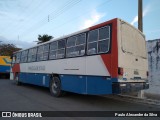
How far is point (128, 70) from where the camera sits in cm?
773

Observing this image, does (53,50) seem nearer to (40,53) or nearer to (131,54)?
(40,53)

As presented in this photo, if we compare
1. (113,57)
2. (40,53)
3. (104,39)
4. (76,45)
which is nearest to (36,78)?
(40,53)

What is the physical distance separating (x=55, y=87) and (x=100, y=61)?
412 cm

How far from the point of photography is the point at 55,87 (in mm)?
11070

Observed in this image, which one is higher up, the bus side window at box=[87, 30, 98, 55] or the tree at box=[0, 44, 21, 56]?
the tree at box=[0, 44, 21, 56]

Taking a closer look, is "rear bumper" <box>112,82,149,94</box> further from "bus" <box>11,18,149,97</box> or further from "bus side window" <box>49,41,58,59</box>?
"bus side window" <box>49,41,58,59</box>

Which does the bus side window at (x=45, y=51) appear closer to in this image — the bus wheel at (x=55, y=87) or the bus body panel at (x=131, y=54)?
the bus wheel at (x=55, y=87)

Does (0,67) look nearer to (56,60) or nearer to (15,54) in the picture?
(15,54)

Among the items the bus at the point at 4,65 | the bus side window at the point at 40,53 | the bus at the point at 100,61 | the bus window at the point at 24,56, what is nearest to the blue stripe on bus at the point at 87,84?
the bus at the point at 100,61

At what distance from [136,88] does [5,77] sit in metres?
25.8

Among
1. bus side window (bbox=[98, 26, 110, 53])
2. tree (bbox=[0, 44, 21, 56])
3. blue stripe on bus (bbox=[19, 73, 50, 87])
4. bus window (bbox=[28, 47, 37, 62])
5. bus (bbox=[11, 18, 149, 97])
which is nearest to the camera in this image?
bus (bbox=[11, 18, 149, 97])

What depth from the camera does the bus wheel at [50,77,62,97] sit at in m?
10.7

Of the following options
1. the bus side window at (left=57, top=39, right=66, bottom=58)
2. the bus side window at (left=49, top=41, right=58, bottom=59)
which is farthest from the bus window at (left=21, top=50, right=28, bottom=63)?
the bus side window at (left=57, top=39, right=66, bottom=58)

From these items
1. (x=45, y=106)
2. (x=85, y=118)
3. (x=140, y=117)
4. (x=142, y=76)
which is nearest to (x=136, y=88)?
(x=142, y=76)
